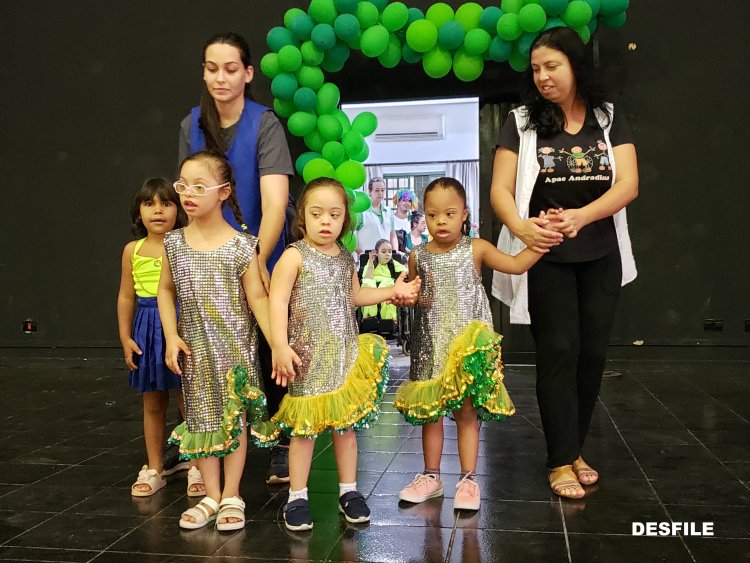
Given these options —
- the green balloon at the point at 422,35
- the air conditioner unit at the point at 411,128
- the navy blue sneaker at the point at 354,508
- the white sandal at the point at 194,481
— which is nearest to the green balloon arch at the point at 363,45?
the green balloon at the point at 422,35

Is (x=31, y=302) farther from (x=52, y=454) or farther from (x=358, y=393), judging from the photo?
(x=358, y=393)

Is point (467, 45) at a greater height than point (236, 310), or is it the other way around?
point (467, 45)

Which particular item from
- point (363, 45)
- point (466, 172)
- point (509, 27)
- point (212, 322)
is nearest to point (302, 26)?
point (363, 45)

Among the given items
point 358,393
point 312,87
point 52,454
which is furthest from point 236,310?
point 312,87

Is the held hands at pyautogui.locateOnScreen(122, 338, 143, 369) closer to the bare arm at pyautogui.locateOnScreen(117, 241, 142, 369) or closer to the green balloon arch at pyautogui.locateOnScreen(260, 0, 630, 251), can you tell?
the bare arm at pyautogui.locateOnScreen(117, 241, 142, 369)

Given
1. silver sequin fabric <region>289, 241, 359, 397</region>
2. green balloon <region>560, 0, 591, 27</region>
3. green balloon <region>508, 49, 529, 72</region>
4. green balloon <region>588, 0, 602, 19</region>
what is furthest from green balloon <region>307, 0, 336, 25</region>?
silver sequin fabric <region>289, 241, 359, 397</region>

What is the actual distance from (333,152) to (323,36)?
71cm

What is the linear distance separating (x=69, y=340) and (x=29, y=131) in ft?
5.81

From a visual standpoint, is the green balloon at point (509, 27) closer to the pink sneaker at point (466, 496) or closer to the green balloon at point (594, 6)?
the green balloon at point (594, 6)

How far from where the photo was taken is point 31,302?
6.24m

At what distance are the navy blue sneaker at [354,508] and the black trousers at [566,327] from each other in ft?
2.30

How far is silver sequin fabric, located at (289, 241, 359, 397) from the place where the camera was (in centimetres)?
221

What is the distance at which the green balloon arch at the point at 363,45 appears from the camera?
15.0 ft

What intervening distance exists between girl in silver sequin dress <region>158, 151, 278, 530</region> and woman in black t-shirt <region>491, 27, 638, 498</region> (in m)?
0.89
